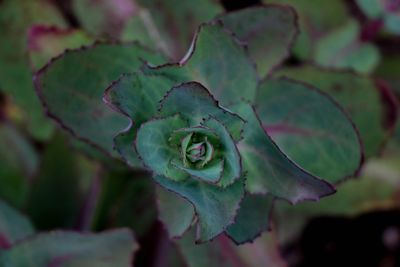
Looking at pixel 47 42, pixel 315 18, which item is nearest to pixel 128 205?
pixel 47 42

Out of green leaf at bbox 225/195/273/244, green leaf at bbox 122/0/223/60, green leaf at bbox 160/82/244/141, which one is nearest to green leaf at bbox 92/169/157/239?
green leaf at bbox 122/0/223/60

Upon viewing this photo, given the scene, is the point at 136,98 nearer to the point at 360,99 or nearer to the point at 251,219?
the point at 251,219

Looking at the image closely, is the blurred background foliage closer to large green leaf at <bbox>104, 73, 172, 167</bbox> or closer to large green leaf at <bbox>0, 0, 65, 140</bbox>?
large green leaf at <bbox>0, 0, 65, 140</bbox>

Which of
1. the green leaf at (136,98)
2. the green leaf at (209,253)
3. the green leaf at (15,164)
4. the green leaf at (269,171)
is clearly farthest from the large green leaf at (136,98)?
the green leaf at (15,164)

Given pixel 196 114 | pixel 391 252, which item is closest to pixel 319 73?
pixel 196 114

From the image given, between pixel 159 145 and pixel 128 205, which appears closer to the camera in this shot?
pixel 159 145

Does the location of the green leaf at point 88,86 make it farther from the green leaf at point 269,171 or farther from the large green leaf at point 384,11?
the large green leaf at point 384,11
